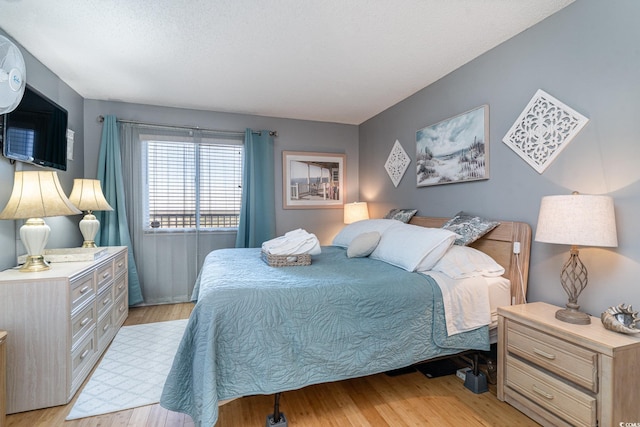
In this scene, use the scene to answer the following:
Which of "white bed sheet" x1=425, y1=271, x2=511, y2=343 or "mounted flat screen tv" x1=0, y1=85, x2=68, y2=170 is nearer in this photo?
"white bed sheet" x1=425, y1=271, x2=511, y2=343

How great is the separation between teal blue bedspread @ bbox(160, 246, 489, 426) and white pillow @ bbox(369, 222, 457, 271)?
15 centimetres

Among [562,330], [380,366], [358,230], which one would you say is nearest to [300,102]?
[358,230]

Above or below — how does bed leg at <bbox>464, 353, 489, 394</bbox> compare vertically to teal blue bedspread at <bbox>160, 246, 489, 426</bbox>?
below

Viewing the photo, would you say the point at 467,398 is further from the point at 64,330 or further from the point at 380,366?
the point at 64,330

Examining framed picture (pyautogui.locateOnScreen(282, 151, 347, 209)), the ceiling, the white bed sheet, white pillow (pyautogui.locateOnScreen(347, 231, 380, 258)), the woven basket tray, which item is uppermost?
the ceiling

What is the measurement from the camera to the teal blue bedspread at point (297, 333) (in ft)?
4.95

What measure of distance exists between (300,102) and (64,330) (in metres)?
3.02

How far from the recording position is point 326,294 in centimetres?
173

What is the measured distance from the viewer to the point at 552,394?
5.29 ft

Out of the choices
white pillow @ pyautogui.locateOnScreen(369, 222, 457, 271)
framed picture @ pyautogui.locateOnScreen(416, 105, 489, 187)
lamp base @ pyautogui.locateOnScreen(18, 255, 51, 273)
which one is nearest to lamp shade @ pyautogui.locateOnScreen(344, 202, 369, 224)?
framed picture @ pyautogui.locateOnScreen(416, 105, 489, 187)

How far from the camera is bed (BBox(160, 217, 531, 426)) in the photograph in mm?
1512

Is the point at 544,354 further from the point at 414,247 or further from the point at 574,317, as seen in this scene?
the point at 414,247

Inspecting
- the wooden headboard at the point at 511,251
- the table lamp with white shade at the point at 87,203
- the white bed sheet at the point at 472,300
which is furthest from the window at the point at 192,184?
the wooden headboard at the point at 511,251

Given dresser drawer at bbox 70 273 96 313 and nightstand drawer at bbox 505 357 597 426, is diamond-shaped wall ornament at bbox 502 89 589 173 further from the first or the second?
dresser drawer at bbox 70 273 96 313
